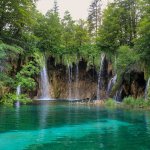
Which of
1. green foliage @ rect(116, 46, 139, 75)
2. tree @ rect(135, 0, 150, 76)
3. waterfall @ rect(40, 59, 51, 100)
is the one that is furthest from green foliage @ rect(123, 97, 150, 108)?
waterfall @ rect(40, 59, 51, 100)

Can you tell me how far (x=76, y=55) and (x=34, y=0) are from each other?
28611 mm

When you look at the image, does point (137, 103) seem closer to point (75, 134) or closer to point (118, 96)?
point (118, 96)

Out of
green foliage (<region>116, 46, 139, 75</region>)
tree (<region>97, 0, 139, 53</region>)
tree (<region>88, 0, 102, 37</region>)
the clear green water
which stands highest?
tree (<region>88, 0, 102, 37</region>)

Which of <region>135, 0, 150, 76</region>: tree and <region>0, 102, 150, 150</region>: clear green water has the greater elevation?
<region>135, 0, 150, 76</region>: tree

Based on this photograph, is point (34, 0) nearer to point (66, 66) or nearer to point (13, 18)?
point (13, 18)

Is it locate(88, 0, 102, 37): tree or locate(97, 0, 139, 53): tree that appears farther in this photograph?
locate(88, 0, 102, 37): tree

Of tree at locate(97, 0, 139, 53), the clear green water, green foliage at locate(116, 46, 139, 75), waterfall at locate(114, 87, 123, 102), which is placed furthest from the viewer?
tree at locate(97, 0, 139, 53)

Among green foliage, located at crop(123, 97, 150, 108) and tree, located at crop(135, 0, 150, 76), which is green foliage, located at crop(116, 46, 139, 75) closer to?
tree, located at crop(135, 0, 150, 76)

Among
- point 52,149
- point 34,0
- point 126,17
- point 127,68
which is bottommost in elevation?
point 52,149

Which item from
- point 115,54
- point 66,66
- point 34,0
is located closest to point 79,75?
point 66,66

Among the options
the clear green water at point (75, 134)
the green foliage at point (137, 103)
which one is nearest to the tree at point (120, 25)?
the green foliage at point (137, 103)

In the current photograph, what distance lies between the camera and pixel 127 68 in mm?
34594

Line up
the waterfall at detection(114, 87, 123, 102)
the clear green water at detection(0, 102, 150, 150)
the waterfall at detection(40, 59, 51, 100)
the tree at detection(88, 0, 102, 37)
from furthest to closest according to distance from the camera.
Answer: the tree at detection(88, 0, 102, 37)
the waterfall at detection(40, 59, 51, 100)
the waterfall at detection(114, 87, 123, 102)
the clear green water at detection(0, 102, 150, 150)

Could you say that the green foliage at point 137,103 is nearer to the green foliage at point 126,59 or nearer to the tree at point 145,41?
the tree at point 145,41
